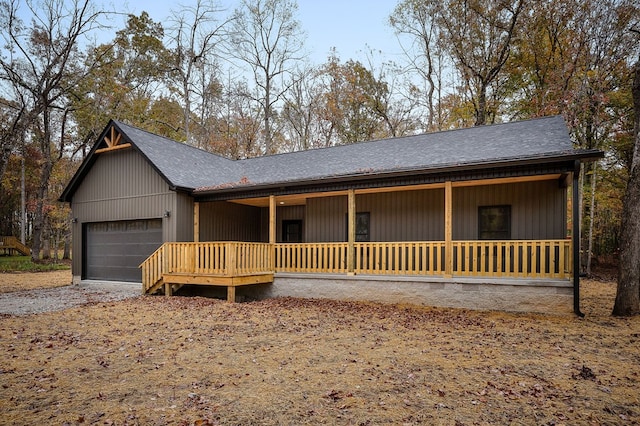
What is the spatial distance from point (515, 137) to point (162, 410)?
11.5 meters

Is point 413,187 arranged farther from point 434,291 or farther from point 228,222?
point 228,222

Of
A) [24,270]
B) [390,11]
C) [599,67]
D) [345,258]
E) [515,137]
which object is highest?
[390,11]

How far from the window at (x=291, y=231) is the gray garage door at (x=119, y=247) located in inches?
177

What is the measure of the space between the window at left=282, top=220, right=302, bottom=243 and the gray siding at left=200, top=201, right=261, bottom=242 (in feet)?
4.67

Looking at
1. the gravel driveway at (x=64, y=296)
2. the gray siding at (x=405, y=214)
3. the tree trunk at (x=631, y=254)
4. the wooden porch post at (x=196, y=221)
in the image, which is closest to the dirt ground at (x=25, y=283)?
the gravel driveway at (x=64, y=296)

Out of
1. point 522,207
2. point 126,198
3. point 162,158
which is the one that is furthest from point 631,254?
point 126,198

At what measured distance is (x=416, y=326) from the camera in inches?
315

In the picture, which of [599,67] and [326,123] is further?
[326,123]

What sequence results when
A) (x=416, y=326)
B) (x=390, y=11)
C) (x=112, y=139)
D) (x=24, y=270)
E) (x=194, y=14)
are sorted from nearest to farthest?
(x=416, y=326) → (x=112, y=139) → (x=24, y=270) → (x=390, y=11) → (x=194, y=14)

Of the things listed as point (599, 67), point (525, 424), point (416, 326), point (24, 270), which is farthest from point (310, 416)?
point (24, 270)

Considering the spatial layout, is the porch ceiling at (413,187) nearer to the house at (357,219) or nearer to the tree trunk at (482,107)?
the house at (357,219)

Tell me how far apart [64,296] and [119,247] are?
9.57 feet

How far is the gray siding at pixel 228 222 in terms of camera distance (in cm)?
1412

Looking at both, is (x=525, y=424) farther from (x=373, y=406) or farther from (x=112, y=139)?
(x=112, y=139)
